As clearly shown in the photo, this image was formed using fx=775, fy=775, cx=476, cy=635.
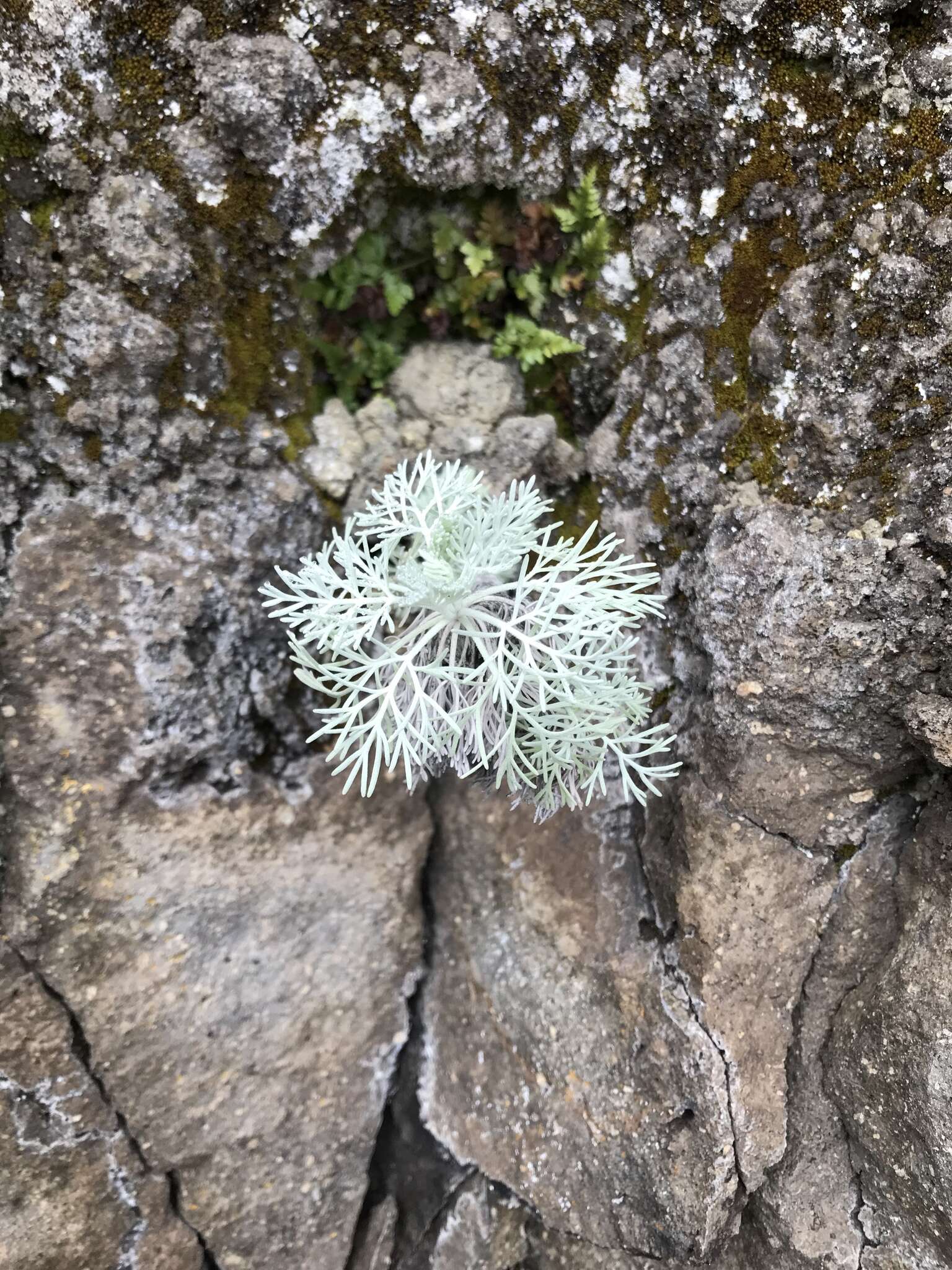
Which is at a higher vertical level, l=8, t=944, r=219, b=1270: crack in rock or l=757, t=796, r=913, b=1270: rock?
l=757, t=796, r=913, b=1270: rock

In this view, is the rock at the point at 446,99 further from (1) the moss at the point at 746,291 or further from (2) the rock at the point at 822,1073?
(2) the rock at the point at 822,1073

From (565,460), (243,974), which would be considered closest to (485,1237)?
(243,974)

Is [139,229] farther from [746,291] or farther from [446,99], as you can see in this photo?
[746,291]

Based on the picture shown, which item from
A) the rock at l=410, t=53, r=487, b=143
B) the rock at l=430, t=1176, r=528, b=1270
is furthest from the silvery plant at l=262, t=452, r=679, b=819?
the rock at l=430, t=1176, r=528, b=1270

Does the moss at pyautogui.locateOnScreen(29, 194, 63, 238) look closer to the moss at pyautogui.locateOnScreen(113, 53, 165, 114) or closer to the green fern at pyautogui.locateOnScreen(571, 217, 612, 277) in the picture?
the moss at pyautogui.locateOnScreen(113, 53, 165, 114)

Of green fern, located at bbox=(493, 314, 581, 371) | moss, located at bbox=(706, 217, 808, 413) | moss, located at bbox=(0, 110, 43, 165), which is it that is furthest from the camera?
green fern, located at bbox=(493, 314, 581, 371)

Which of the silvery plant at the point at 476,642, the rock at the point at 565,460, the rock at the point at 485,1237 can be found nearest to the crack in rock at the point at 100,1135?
the rock at the point at 485,1237
